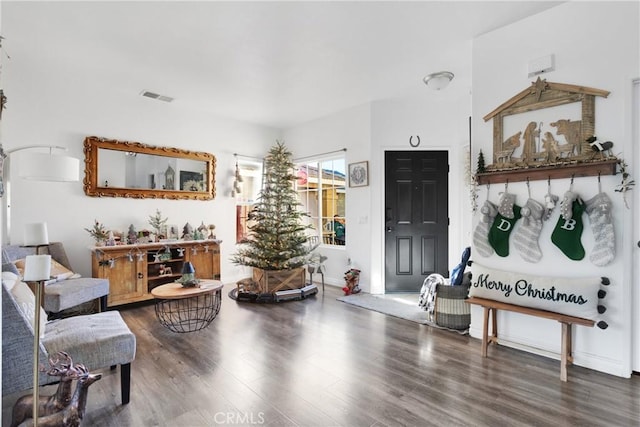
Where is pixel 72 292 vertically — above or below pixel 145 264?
below

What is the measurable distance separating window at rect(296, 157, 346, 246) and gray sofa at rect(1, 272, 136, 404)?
3442 millimetres

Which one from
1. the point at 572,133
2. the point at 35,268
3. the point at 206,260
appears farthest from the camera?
the point at 206,260

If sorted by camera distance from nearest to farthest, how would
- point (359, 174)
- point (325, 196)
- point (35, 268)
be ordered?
point (35, 268) < point (359, 174) < point (325, 196)

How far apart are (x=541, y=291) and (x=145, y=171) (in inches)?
187

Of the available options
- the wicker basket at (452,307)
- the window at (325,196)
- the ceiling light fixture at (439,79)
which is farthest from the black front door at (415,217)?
the wicker basket at (452,307)

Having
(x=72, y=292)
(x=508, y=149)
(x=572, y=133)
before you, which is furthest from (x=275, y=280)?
(x=572, y=133)

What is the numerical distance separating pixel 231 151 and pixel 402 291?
356cm

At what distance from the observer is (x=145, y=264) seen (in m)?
4.08

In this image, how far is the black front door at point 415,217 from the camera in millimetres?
4680

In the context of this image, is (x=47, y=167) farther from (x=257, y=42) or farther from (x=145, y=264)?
(x=257, y=42)

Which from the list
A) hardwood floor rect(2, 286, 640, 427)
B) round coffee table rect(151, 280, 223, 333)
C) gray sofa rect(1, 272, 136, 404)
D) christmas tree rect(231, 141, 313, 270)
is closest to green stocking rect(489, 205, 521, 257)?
hardwood floor rect(2, 286, 640, 427)

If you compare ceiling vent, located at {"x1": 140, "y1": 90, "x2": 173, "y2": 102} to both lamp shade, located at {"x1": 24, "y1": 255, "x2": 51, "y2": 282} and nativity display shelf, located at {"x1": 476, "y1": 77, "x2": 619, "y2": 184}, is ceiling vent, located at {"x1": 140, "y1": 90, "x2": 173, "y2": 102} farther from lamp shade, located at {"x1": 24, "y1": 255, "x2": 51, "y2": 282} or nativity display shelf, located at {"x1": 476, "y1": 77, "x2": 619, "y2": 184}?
nativity display shelf, located at {"x1": 476, "y1": 77, "x2": 619, "y2": 184}

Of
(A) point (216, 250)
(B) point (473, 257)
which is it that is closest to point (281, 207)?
(A) point (216, 250)

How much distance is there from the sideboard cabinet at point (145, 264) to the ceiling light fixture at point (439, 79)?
3572 mm
